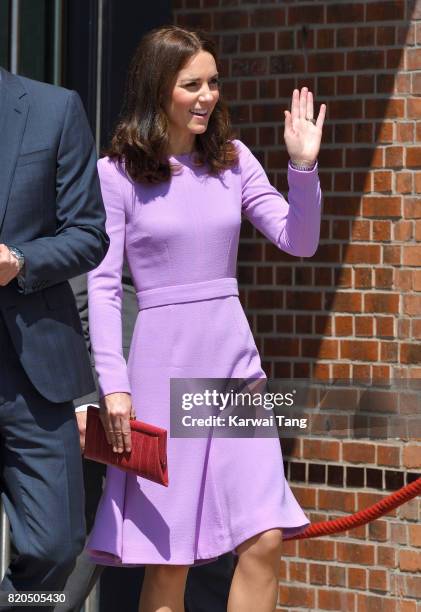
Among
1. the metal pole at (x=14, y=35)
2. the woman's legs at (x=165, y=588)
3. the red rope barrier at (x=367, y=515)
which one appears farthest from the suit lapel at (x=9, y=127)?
the red rope barrier at (x=367, y=515)

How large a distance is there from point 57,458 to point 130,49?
2588mm

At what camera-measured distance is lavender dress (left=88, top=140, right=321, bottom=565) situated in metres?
4.32

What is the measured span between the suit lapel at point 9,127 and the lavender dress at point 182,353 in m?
0.57

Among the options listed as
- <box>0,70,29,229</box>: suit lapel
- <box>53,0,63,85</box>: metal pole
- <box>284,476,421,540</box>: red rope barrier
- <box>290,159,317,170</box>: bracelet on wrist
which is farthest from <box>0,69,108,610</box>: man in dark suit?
<box>53,0,63,85</box>: metal pole

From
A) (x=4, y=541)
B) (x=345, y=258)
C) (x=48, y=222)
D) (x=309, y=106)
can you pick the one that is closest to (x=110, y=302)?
(x=48, y=222)

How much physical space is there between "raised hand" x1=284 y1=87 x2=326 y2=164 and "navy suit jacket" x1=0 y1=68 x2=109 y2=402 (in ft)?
2.17

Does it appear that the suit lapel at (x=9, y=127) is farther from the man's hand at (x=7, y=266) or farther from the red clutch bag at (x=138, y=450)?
the red clutch bag at (x=138, y=450)

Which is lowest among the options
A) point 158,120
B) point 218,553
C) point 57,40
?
point 218,553

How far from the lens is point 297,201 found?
432 cm

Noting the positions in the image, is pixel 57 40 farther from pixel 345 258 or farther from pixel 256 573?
pixel 256 573

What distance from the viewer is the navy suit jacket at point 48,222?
3.78 meters

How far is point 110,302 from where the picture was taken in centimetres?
433

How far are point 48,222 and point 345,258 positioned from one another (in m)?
2.29

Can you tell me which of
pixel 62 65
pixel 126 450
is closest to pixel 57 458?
pixel 126 450
